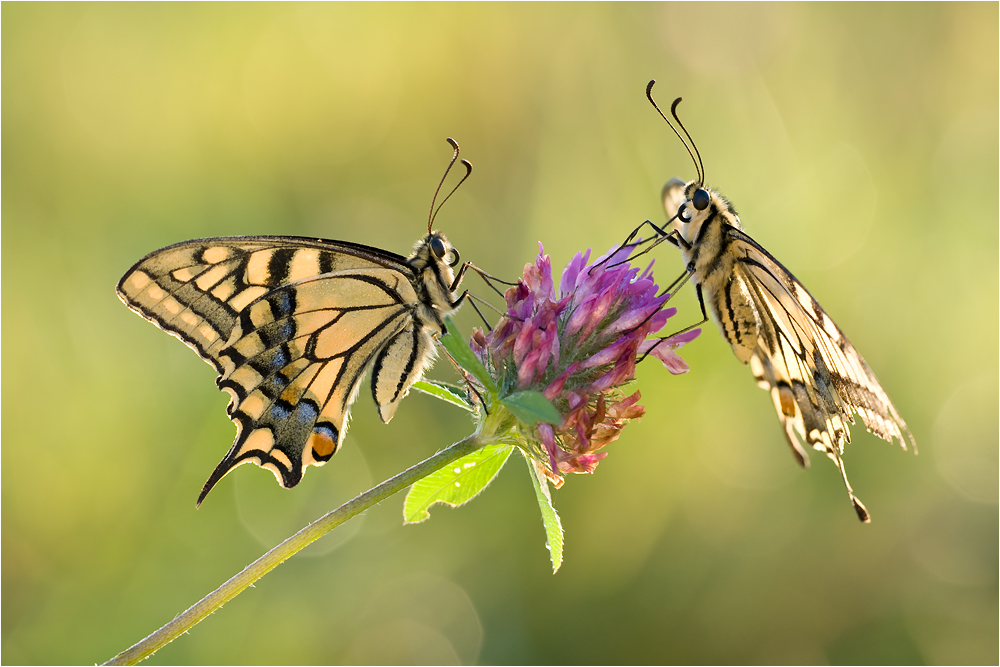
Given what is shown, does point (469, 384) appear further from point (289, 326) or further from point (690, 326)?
point (690, 326)

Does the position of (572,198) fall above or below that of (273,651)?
above

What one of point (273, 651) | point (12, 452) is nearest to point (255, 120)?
point (12, 452)

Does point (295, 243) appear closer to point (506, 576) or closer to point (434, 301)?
point (434, 301)

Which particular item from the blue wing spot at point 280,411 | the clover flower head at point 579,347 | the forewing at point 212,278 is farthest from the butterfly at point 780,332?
the blue wing spot at point 280,411

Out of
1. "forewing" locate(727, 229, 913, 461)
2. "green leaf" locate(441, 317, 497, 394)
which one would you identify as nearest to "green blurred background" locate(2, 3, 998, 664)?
"forewing" locate(727, 229, 913, 461)

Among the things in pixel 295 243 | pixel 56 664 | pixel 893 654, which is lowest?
pixel 893 654

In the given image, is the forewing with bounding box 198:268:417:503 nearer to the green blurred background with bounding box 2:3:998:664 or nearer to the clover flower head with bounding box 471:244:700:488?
the clover flower head with bounding box 471:244:700:488
